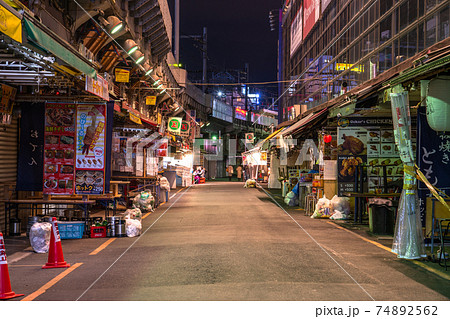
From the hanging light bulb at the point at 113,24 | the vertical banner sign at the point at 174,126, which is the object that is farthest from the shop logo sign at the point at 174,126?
the hanging light bulb at the point at 113,24

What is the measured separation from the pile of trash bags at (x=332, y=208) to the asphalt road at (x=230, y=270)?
10.3 feet

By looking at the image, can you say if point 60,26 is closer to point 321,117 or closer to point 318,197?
point 321,117

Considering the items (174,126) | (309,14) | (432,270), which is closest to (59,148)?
(432,270)

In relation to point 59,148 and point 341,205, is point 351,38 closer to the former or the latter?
point 341,205

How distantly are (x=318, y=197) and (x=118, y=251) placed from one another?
32.5ft

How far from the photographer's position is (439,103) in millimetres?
8867

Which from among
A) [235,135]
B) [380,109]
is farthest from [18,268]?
[235,135]

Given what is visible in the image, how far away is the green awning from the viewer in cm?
744

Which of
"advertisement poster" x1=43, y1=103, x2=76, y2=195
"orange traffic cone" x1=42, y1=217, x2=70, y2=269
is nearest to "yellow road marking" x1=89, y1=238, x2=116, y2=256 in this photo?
"orange traffic cone" x1=42, y1=217, x2=70, y2=269

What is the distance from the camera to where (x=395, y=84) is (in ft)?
32.6

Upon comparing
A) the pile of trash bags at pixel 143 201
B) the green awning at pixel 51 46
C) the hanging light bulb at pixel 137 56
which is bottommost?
the pile of trash bags at pixel 143 201

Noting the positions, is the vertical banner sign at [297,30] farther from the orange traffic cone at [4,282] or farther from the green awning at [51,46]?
the orange traffic cone at [4,282]

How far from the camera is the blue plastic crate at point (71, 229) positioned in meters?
12.0

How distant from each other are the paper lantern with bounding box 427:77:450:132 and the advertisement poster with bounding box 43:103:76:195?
841 centimetres
